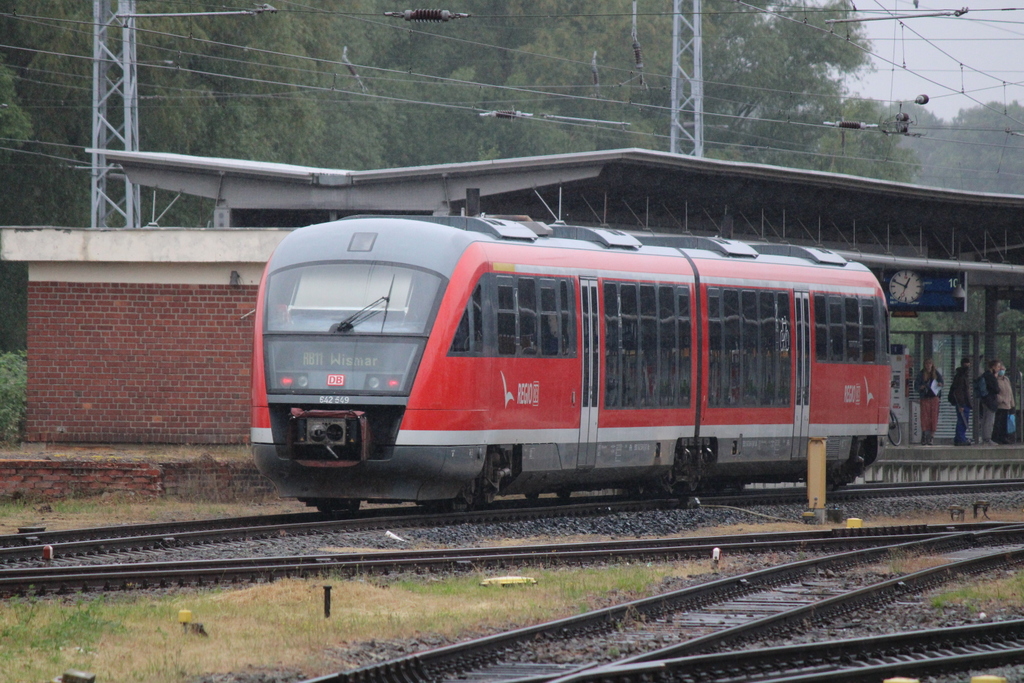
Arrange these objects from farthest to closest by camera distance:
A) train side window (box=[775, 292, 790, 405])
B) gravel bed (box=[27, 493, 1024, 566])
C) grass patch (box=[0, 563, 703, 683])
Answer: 1. train side window (box=[775, 292, 790, 405])
2. gravel bed (box=[27, 493, 1024, 566])
3. grass patch (box=[0, 563, 703, 683])

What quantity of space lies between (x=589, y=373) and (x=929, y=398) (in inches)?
618

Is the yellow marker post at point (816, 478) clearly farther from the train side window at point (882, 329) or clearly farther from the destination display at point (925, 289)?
the destination display at point (925, 289)

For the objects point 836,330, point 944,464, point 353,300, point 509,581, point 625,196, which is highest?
point 625,196

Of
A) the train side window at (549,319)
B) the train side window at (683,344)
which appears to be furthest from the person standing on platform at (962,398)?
the train side window at (549,319)

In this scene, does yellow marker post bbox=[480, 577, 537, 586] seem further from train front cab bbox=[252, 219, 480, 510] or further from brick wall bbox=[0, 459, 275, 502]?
brick wall bbox=[0, 459, 275, 502]

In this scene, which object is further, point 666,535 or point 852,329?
point 852,329

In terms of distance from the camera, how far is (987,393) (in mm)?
30250

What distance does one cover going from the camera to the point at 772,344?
→ 20.2 metres

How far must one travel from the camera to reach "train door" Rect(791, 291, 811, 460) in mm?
20656

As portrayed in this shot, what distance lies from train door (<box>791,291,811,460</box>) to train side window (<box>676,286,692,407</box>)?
235cm

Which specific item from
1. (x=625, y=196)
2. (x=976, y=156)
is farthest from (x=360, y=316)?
(x=976, y=156)

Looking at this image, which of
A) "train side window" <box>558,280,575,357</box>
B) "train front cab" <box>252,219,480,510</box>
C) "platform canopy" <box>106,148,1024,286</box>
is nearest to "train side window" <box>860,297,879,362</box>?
"platform canopy" <box>106,148,1024,286</box>

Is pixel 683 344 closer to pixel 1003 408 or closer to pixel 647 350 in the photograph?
pixel 647 350

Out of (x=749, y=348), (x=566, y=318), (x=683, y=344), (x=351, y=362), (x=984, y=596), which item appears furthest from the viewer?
(x=749, y=348)
